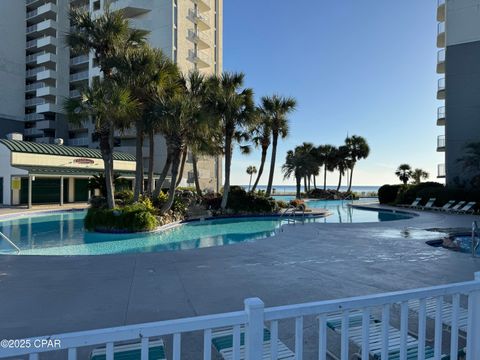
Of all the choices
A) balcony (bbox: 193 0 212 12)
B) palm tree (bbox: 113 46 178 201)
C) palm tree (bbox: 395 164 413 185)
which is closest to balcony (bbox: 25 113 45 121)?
balcony (bbox: 193 0 212 12)

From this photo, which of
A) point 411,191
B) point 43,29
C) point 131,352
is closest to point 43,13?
point 43,29

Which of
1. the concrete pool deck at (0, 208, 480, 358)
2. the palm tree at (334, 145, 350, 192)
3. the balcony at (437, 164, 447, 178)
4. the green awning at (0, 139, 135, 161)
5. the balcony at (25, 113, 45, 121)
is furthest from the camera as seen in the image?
the palm tree at (334, 145, 350, 192)

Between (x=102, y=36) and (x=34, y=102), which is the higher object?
(x=34, y=102)

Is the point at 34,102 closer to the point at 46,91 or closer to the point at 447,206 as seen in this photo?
the point at 46,91

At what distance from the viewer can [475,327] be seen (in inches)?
109

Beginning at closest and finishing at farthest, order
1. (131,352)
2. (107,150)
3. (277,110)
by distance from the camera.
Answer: (131,352)
(107,150)
(277,110)

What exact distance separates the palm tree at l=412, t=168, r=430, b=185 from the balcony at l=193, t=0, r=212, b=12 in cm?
3374

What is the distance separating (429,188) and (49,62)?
4218 centimetres

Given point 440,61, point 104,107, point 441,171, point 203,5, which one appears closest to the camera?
point 104,107

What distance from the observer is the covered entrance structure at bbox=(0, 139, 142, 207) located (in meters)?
24.9

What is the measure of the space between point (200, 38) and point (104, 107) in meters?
32.4

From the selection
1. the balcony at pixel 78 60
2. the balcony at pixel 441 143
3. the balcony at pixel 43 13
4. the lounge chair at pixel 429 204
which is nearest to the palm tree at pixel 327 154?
the balcony at pixel 441 143

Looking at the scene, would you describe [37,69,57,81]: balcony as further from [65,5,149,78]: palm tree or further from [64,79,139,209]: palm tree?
[64,79,139,209]: palm tree

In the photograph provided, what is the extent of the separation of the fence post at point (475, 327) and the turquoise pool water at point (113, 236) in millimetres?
9614
